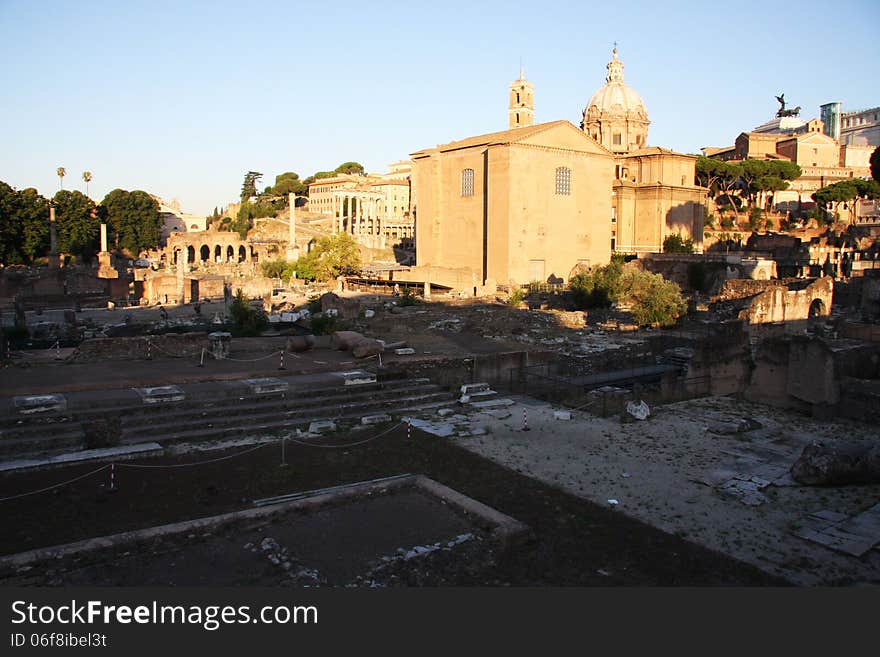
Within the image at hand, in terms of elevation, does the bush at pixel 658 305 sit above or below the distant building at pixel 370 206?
below

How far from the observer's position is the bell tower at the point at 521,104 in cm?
5909

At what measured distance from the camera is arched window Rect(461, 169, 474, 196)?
47594 millimetres

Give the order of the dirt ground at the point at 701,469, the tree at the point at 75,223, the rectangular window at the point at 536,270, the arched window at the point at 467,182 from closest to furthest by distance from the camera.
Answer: the dirt ground at the point at 701,469, the rectangular window at the point at 536,270, the arched window at the point at 467,182, the tree at the point at 75,223

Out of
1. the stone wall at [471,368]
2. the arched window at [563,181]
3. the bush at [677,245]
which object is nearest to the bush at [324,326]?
the stone wall at [471,368]

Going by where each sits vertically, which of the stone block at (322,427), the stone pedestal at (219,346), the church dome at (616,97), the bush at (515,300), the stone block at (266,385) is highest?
the church dome at (616,97)

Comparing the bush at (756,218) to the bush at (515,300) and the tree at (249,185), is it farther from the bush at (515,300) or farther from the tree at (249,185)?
the tree at (249,185)

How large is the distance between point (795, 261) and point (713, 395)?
120ft

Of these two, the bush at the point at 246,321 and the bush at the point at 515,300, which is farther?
the bush at the point at 515,300

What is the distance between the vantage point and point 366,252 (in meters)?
64.6

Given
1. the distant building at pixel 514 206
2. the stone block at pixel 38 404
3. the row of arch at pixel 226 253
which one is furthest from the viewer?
the row of arch at pixel 226 253

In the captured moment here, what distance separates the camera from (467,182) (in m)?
48.0

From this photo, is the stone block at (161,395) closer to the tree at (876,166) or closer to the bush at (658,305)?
the bush at (658,305)

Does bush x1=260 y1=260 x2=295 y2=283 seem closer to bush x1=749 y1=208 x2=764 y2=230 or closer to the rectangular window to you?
the rectangular window

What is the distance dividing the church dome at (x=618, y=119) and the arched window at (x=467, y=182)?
22029 millimetres
